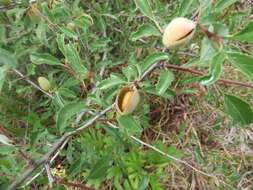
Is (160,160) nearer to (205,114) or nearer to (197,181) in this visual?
(197,181)

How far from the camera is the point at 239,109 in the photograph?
61 cm

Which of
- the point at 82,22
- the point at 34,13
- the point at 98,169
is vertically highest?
the point at 34,13

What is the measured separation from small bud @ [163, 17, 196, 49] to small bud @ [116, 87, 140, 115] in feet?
0.51

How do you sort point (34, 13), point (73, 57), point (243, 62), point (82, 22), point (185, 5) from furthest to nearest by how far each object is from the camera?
point (82, 22)
point (34, 13)
point (73, 57)
point (185, 5)
point (243, 62)

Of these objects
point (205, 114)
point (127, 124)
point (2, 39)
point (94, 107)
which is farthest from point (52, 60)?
point (205, 114)

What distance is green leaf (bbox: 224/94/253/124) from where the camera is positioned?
60cm

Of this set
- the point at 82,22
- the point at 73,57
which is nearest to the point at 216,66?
the point at 73,57

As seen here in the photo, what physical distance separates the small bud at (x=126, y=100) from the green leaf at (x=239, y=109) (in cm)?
23

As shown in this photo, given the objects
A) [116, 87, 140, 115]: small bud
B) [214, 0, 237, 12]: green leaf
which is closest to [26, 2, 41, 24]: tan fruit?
[116, 87, 140, 115]: small bud

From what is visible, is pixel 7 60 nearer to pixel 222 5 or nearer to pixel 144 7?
pixel 144 7

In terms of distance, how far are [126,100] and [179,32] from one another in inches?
8.7

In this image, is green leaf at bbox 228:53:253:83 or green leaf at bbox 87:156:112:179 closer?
green leaf at bbox 228:53:253:83

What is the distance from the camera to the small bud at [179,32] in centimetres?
61

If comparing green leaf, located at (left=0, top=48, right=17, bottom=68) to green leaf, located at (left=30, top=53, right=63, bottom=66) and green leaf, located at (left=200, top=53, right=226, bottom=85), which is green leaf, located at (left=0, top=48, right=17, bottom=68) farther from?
green leaf, located at (left=200, top=53, right=226, bottom=85)
